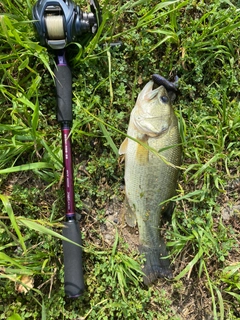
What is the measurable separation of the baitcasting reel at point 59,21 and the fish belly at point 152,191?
84 centimetres

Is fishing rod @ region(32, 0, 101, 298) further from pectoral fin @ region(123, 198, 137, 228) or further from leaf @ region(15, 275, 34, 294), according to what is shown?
pectoral fin @ region(123, 198, 137, 228)

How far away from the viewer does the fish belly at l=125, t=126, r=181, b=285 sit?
9.25 feet

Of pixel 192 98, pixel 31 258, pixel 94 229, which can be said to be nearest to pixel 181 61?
pixel 192 98

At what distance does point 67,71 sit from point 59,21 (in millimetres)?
363

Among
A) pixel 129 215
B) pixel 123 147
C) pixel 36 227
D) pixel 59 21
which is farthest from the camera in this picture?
pixel 129 215

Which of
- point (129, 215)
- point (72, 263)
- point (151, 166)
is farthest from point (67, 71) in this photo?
point (72, 263)

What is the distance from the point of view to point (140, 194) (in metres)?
2.88

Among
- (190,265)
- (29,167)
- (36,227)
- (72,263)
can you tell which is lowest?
(190,265)

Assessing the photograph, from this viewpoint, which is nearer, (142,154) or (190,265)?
(142,154)

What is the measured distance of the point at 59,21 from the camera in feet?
8.38

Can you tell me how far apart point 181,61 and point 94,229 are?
156cm

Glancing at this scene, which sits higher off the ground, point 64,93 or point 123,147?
point 64,93

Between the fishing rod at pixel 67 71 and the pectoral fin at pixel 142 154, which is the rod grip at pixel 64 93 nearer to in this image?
the fishing rod at pixel 67 71

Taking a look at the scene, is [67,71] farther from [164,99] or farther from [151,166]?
[151,166]
